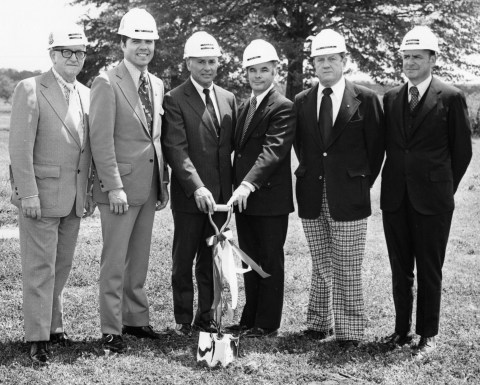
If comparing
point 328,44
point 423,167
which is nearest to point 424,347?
point 423,167

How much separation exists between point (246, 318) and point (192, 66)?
2.11 meters

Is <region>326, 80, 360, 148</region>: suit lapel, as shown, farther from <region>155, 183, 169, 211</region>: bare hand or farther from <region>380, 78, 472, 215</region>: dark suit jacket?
<region>155, 183, 169, 211</region>: bare hand

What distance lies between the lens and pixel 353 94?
530 centimetres

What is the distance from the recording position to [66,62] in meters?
5.00

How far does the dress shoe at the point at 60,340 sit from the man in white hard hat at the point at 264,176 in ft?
4.60

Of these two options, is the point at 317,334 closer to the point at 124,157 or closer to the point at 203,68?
the point at 124,157

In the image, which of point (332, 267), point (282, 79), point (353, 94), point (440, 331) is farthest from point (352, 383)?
point (282, 79)

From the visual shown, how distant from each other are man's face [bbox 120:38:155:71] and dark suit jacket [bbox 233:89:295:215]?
2.93 ft

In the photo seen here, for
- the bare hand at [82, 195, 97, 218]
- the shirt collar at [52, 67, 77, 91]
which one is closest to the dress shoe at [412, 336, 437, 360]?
the bare hand at [82, 195, 97, 218]

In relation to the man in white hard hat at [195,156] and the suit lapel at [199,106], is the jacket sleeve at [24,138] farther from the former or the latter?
the suit lapel at [199,106]

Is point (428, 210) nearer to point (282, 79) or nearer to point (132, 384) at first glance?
point (132, 384)

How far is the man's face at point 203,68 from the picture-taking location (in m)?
5.50

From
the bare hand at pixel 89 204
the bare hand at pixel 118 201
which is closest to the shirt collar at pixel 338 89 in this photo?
the bare hand at pixel 118 201

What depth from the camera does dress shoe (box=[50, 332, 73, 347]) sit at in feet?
17.4
